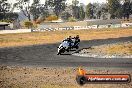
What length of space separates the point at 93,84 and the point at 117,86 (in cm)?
106

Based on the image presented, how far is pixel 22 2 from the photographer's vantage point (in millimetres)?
136625

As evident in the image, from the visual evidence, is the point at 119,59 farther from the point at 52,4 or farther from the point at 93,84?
the point at 52,4

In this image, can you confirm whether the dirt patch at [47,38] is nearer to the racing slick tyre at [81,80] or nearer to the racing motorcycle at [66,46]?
the racing motorcycle at [66,46]

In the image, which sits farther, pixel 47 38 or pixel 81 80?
pixel 47 38

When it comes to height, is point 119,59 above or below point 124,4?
below

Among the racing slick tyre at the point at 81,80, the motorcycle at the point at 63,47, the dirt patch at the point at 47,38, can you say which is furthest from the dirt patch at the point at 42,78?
the dirt patch at the point at 47,38

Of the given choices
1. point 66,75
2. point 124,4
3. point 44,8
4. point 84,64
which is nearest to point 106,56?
point 84,64

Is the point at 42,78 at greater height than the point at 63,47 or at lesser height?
lesser

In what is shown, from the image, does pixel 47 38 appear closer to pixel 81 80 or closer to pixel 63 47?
pixel 63 47

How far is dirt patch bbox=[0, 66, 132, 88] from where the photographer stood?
11.8m

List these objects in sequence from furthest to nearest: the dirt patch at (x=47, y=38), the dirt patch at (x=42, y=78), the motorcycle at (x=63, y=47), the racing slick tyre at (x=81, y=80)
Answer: the dirt patch at (x=47, y=38), the motorcycle at (x=63, y=47), the dirt patch at (x=42, y=78), the racing slick tyre at (x=81, y=80)

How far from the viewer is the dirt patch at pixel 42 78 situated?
1178 cm

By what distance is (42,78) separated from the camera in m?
13.4

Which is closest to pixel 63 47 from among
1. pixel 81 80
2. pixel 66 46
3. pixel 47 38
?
pixel 66 46
